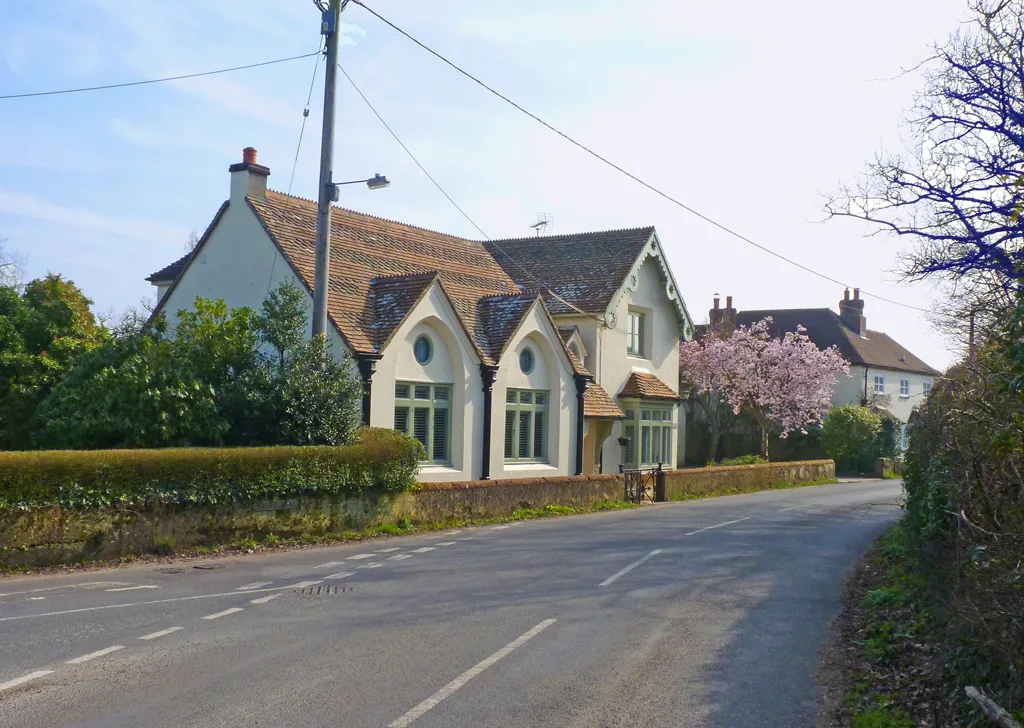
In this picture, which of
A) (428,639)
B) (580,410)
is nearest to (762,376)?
(580,410)

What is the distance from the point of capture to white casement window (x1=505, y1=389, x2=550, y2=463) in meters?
26.8

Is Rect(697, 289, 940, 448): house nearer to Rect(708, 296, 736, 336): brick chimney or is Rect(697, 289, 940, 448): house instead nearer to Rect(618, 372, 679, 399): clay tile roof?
Rect(708, 296, 736, 336): brick chimney

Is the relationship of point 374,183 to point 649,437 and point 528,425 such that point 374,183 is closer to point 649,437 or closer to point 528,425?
point 528,425

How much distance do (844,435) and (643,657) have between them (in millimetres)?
43658

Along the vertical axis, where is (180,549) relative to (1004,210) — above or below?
below

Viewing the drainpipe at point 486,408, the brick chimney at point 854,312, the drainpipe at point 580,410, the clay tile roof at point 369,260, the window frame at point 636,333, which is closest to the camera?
the clay tile roof at point 369,260

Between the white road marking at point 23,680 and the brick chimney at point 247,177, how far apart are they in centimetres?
1857

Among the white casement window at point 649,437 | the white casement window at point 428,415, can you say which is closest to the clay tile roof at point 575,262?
the white casement window at point 649,437

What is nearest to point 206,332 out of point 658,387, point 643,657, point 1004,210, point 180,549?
point 180,549

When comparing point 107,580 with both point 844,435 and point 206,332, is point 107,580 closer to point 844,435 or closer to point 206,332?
point 206,332

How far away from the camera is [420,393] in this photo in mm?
23828

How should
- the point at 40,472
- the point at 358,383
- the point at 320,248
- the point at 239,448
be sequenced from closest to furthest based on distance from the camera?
1. the point at 40,472
2. the point at 239,448
3. the point at 320,248
4. the point at 358,383

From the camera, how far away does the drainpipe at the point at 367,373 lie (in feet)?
70.8

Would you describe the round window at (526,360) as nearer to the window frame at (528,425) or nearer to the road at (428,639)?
the window frame at (528,425)
